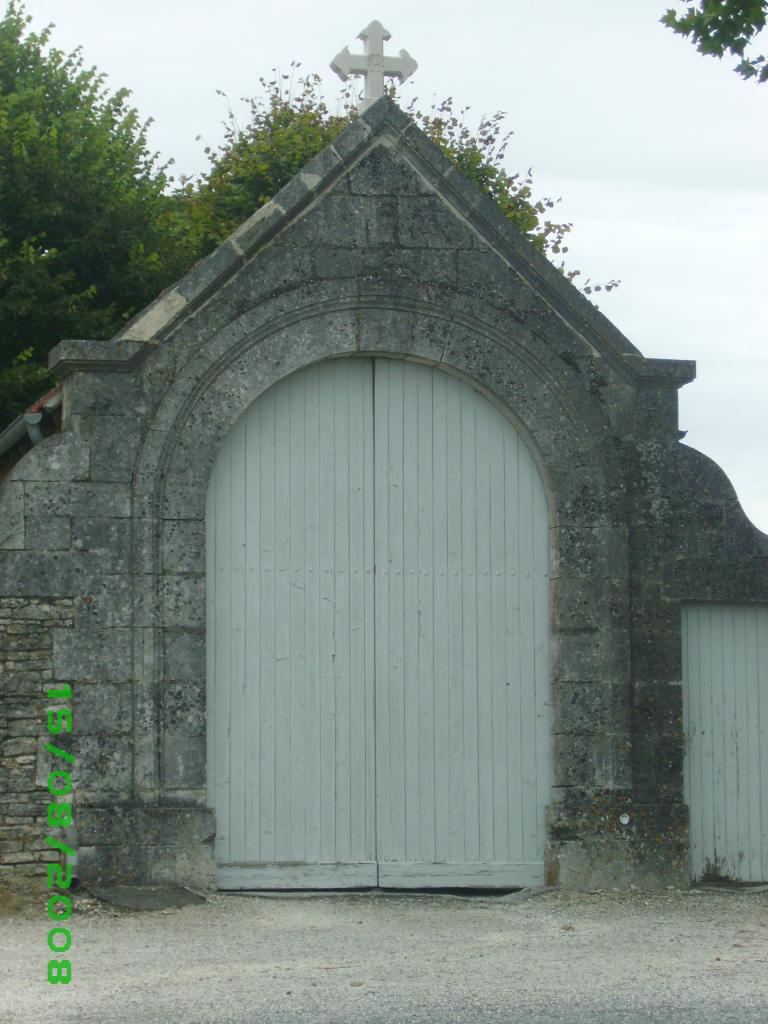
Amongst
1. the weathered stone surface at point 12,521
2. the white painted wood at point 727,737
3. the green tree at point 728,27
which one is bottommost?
the white painted wood at point 727,737

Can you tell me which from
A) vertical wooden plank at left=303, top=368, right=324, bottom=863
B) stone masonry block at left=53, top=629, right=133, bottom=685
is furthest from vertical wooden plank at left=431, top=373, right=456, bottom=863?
stone masonry block at left=53, top=629, right=133, bottom=685

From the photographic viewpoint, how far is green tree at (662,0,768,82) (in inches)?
320

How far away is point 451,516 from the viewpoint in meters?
9.88

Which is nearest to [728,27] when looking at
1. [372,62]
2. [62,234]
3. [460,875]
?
[372,62]

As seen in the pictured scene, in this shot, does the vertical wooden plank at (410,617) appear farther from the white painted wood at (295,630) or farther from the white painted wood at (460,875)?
the white painted wood at (295,630)

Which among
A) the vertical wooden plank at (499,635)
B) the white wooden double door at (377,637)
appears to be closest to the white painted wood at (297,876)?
the white wooden double door at (377,637)

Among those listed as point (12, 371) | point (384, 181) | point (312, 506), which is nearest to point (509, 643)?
point (312, 506)

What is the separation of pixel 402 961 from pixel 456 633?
2620mm

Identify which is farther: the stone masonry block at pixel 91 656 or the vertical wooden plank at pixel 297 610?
the vertical wooden plank at pixel 297 610

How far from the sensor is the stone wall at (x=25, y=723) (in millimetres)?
8992

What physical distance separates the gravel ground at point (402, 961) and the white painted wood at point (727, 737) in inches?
12.9

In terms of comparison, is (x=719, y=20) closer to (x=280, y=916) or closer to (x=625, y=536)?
(x=625, y=536)

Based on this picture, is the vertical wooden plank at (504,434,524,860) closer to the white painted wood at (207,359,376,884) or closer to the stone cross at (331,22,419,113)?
the white painted wood at (207,359,376,884)

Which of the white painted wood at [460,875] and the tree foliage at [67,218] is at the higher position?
the tree foliage at [67,218]
